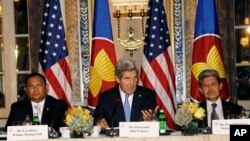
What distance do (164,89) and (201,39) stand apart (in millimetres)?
691

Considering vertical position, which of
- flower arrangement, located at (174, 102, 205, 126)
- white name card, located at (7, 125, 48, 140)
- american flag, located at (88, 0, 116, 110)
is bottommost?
white name card, located at (7, 125, 48, 140)

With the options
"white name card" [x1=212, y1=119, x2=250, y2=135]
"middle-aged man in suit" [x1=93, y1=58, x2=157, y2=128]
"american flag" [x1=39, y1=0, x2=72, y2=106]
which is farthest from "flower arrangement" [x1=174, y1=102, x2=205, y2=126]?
"american flag" [x1=39, y1=0, x2=72, y2=106]

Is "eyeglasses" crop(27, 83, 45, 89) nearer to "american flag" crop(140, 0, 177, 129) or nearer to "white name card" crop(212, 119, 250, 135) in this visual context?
"american flag" crop(140, 0, 177, 129)

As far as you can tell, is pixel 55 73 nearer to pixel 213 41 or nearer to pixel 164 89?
pixel 164 89

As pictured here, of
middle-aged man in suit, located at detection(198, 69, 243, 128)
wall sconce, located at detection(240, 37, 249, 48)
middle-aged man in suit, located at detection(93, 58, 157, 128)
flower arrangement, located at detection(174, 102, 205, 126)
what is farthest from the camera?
wall sconce, located at detection(240, 37, 249, 48)

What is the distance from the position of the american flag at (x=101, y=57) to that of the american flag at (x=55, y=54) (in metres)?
0.29

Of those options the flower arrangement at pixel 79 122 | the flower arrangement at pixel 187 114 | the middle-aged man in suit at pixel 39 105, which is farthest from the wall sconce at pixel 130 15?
the flower arrangement at pixel 79 122

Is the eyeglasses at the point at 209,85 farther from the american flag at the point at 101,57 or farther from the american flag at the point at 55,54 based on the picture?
the american flag at the point at 55,54

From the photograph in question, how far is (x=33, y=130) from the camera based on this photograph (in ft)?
11.7

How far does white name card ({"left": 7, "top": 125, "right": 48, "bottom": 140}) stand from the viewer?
355 cm

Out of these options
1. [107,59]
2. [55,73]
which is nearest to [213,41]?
[107,59]

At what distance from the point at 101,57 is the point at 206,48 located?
1.15 metres

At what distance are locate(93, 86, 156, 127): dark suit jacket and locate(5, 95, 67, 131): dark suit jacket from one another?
38cm

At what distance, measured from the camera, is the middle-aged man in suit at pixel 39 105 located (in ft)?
15.6
